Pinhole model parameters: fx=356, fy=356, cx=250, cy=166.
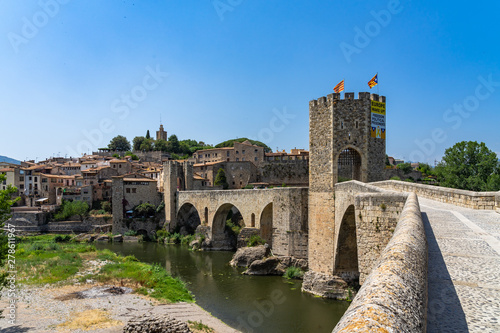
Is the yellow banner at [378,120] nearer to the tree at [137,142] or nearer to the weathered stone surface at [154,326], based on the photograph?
the weathered stone surface at [154,326]

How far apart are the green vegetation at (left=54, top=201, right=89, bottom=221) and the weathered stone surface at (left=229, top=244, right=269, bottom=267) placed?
91.7 feet

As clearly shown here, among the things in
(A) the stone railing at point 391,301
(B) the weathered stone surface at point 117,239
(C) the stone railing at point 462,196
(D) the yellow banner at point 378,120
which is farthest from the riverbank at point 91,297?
(B) the weathered stone surface at point 117,239

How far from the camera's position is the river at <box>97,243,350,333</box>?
1669 centimetres

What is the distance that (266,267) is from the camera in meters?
24.7

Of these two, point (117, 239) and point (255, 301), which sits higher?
point (255, 301)

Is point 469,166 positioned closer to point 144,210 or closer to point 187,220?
point 187,220

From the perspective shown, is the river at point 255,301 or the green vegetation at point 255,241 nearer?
the river at point 255,301

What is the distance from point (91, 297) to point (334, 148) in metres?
14.0

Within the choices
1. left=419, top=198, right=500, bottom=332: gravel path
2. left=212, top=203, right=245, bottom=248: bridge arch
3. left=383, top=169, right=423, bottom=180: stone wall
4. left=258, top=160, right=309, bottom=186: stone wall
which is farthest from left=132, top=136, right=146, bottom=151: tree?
left=419, top=198, right=500, bottom=332: gravel path

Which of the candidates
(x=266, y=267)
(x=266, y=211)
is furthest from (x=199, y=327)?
(x=266, y=211)

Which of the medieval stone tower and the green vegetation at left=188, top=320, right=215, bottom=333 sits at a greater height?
the medieval stone tower

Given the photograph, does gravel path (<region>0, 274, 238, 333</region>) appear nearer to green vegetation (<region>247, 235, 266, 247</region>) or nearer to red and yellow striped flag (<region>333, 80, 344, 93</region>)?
green vegetation (<region>247, 235, 266, 247</region>)

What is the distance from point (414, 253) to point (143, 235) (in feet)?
145

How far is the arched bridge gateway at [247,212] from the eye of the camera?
23.7 meters
